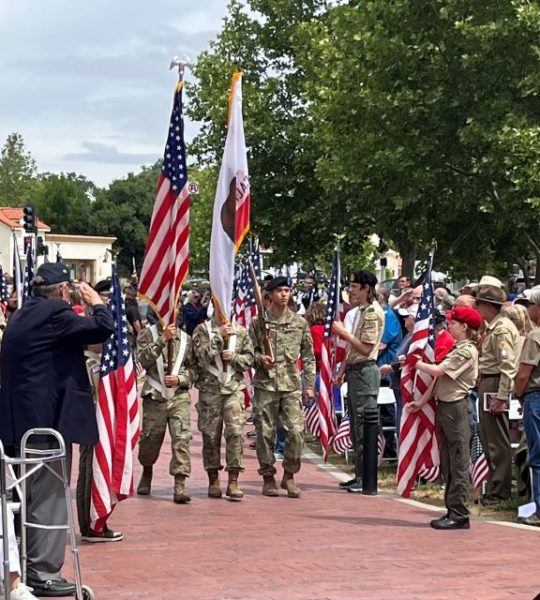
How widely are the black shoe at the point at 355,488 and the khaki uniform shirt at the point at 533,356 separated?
2.74 metres

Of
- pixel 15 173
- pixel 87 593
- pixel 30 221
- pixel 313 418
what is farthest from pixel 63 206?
pixel 87 593

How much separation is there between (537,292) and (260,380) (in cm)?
307

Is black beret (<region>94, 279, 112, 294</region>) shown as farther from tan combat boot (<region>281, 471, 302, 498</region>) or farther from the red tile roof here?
the red tile roof

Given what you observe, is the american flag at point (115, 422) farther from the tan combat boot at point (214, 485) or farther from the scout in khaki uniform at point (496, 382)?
the scout in khaki uniform at point (496, 382)

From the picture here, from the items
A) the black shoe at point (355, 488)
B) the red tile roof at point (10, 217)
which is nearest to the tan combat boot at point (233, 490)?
the black shoe at point (355, 488)

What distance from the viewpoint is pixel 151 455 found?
11695mm

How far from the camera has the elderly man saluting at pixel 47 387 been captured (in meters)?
7.51

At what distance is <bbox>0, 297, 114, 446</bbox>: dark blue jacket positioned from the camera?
7.65 m

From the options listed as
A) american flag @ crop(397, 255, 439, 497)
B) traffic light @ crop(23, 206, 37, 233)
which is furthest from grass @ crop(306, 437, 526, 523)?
traffic light @ crop(23, 206, 37, 233)

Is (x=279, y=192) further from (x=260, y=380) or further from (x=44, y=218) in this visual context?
(x=44, y=218)

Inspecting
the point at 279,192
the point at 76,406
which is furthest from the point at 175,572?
the point at 279,192

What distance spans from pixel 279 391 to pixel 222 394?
61cm

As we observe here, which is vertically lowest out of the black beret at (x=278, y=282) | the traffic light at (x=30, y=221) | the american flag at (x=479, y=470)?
the american flag at (x=479, y=470)

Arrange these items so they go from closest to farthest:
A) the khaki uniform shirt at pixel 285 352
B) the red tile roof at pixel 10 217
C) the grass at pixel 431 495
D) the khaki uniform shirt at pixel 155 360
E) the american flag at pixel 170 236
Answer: the american flag at pixel 170 236 → the grass at pixel 431 495 → the khaki uniform shirt at pixel 155 360 → the khaki uniform shirt at pixel 285 352 → the red tile roof at pixel 10 217
